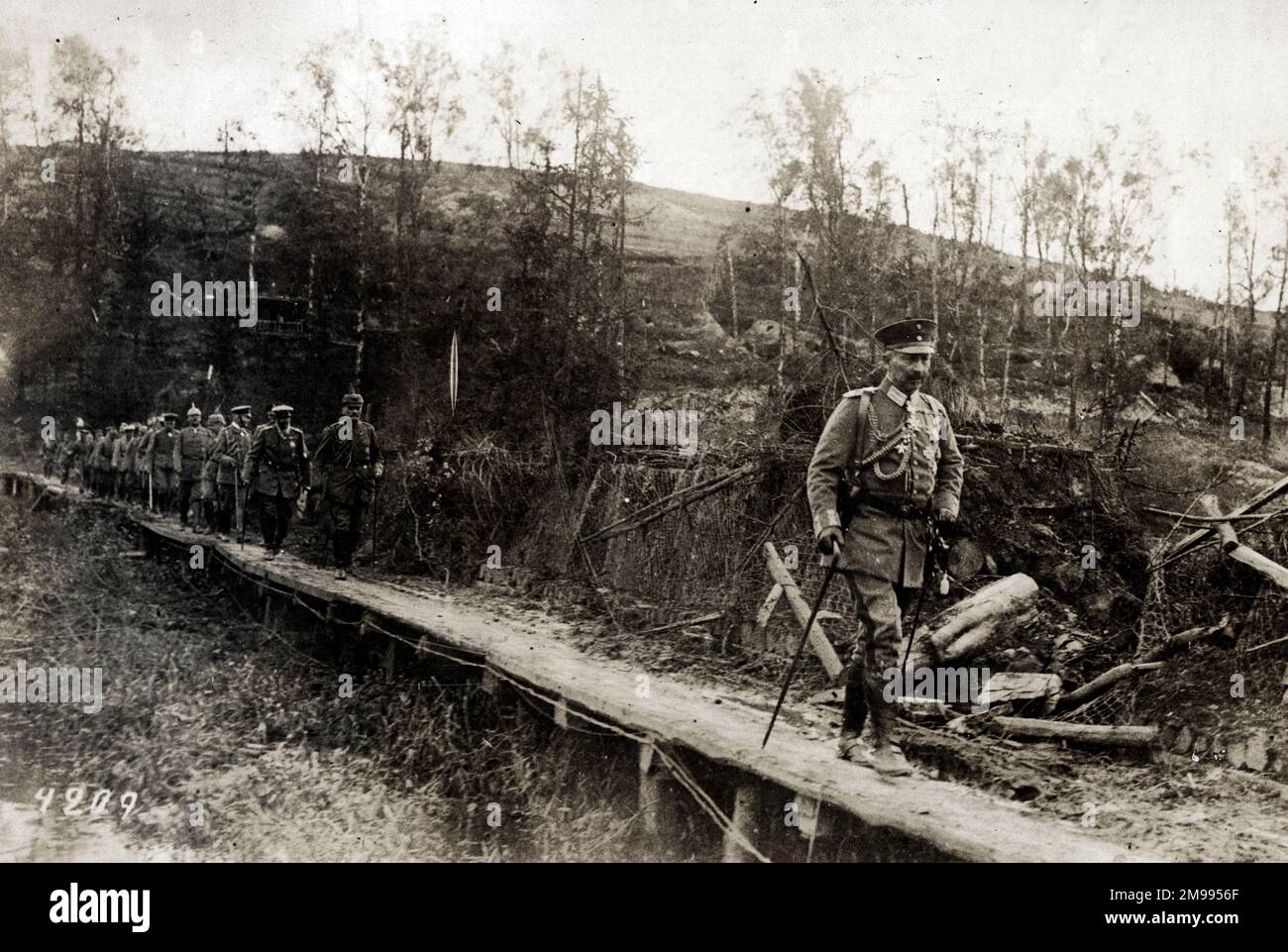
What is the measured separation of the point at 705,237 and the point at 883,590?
494cm

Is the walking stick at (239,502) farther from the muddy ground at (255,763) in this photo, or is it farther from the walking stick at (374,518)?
the muddy ground at (255,763)

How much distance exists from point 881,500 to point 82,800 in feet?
14.2

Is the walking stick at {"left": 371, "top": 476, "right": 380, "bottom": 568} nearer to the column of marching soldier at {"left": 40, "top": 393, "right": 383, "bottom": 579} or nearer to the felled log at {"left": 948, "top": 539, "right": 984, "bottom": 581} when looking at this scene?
the column of marching soldier at {"left": 40, "top": 393, "right": 383, "bottom": 579}

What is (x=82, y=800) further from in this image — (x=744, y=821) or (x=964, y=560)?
(x=964, y=560)

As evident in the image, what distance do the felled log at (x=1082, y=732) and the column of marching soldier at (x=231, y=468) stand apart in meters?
5.80

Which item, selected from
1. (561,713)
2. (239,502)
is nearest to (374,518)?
(239,502)

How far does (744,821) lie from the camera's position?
373cm

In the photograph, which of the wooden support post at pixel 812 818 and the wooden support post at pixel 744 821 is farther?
the wooden support post at pixel 744 821

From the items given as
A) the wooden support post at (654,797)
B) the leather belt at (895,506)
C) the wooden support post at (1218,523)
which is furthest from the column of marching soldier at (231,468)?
the wooden support post at (1218,523)

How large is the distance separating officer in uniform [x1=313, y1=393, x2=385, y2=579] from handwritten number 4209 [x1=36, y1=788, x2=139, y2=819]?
364cm

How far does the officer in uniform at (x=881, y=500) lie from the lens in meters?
3.89
